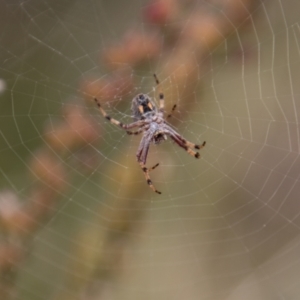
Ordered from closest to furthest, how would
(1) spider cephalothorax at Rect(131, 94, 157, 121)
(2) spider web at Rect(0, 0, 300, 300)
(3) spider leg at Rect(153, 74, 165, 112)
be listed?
(3) spider leg at Rect(153, 74, 165, 112) → (2) spider web at Rect(0, 0, 300, 300) → (1) spider cephalothorax at Rect(131, 94, 157, 121)

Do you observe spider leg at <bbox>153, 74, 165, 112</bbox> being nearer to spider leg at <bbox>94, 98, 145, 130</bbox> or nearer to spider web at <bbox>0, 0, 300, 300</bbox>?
spider web at <bbox>0, 0, 300, 300</bbox>

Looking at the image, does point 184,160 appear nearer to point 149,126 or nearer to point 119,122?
point 149,126

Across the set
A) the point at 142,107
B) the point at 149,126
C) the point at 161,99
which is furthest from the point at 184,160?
the point at 161,99

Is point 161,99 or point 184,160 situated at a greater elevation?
point 184,160

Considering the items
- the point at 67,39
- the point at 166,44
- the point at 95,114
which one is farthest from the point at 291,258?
the point at 67,39

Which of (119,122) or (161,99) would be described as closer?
(161,99)

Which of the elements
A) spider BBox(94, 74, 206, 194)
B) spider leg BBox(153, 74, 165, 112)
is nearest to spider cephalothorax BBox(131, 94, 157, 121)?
spider BBox(94, 74, 206, 194)

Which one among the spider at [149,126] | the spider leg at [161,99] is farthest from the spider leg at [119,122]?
the spider leg at [161,99]

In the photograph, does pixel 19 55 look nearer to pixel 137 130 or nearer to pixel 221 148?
pixel 137 130
